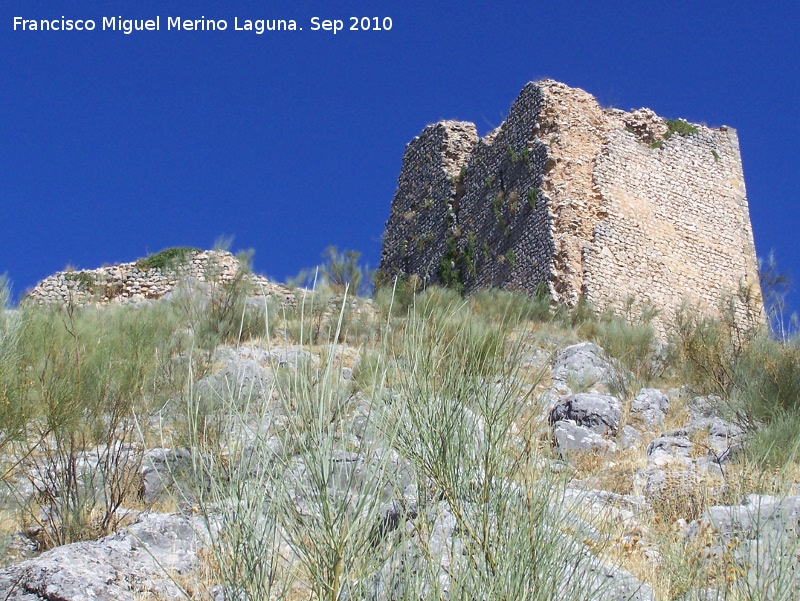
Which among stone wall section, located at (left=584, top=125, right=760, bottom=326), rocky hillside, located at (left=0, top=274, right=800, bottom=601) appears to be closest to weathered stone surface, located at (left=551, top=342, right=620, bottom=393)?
rocky hillside, located at (left=0, top=274, right=800, bottom=601)

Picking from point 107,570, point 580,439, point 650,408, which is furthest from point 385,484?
point 650,408

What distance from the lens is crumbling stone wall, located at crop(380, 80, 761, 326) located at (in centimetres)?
1230

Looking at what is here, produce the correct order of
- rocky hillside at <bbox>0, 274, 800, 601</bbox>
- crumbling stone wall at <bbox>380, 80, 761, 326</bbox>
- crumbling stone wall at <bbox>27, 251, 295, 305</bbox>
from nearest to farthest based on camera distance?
rocky hillside at <bbox>0, 274, 800, 601</bbox> → crumbling stone wall at <bbox>27, 251, 295, 305</bbox> → crumbling stone wall at <bbox>380, 80, 761, 326</bbox>

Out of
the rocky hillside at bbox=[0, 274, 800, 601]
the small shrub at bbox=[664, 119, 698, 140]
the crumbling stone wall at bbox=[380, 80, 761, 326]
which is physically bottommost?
the rocky hillside at bbox=[0, 274, 800, 601]

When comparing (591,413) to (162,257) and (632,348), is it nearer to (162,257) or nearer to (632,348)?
(632,348)

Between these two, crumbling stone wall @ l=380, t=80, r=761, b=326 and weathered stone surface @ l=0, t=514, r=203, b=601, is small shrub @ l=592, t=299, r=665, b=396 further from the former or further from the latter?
weathered stone surface @ l=0, t=514, r=203, b=601

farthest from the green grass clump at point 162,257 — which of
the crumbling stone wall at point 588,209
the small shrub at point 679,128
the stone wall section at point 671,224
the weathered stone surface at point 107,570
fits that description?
the weathered stone surface at point 107,570

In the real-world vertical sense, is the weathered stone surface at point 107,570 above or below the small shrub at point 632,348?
below

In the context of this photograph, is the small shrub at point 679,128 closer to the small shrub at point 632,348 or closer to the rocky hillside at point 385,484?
the small shrub at point 632,348

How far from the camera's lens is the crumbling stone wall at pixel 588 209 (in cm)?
1230

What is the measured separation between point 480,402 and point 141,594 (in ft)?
4.29

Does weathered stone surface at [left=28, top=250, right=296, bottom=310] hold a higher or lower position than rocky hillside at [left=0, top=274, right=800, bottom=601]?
higher

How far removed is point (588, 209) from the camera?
12.5 meters

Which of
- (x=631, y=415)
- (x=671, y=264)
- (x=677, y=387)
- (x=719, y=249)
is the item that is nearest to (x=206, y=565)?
(x=631, y=415)
